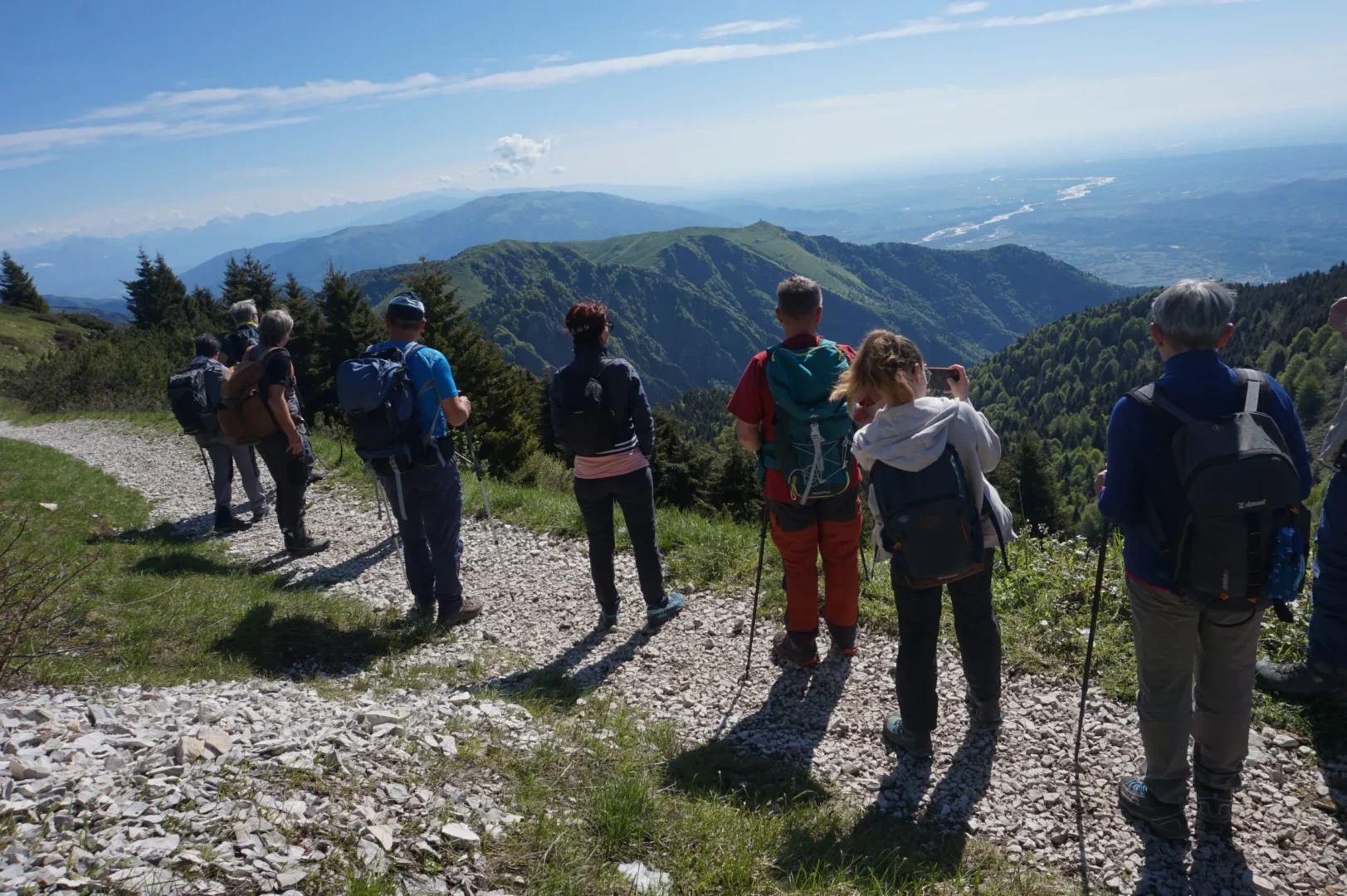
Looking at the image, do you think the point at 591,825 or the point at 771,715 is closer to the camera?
the point at 591,825

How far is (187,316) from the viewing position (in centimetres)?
5856

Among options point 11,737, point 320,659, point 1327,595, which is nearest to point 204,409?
point 320,659

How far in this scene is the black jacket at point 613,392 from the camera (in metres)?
6.32

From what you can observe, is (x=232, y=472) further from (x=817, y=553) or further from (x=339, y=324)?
(x=339, y=324)

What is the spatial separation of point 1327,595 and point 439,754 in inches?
226

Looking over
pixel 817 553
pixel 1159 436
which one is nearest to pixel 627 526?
pixel 817 553

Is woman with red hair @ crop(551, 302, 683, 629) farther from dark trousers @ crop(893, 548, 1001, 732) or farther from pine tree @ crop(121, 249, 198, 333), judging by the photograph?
pine tree @ crop(121, 249, 198, 333)

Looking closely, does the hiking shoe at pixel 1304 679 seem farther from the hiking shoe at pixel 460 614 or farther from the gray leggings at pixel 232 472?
the gray leggings at pixel 232 472

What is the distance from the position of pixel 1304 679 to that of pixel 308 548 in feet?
35.0

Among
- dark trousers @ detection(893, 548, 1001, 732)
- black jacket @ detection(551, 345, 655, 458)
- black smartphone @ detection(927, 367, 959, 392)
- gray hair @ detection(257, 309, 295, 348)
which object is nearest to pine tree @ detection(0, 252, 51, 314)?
gray hair @ detection(257, 309, 295, 348)

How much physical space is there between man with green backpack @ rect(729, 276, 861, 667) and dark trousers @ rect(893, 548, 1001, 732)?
1.06 meters

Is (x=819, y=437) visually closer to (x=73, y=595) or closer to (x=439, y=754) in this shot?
(x=439, y=754)

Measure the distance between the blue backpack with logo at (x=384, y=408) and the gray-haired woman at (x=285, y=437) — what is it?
76.8 inches

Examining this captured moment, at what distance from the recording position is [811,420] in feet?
17.4
